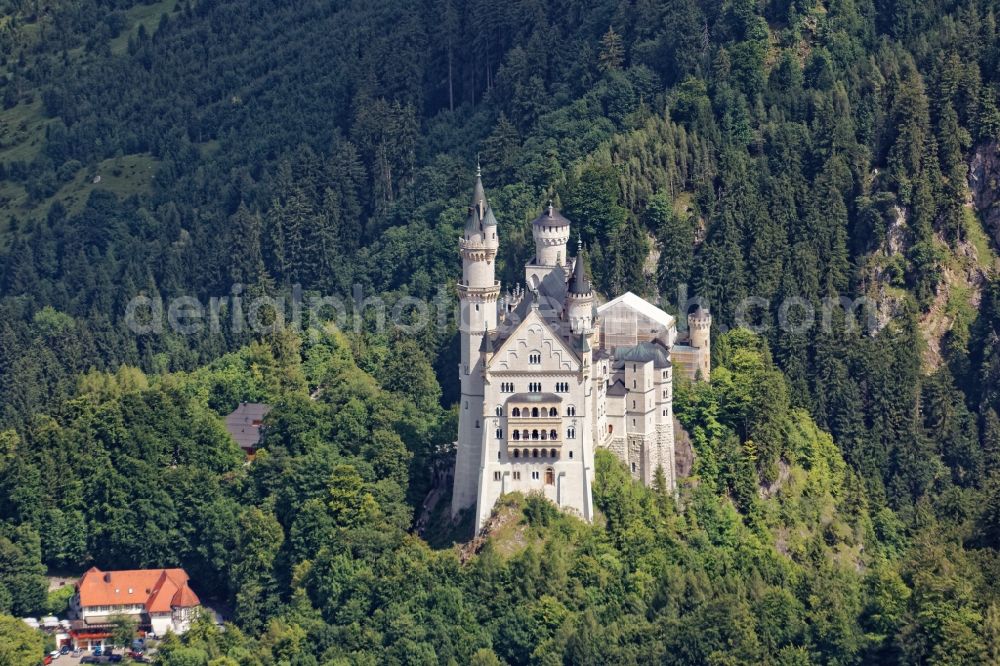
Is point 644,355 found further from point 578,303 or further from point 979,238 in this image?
point 979,238

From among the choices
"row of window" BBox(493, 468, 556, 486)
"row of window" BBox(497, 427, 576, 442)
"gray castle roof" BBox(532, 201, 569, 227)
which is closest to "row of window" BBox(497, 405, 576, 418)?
"row of window" BBox(497, 427, 576, 442)

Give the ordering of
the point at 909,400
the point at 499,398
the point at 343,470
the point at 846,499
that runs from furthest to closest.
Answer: the point at 909,400
the point at 846,499
the point at 343,470
the point at 499,398

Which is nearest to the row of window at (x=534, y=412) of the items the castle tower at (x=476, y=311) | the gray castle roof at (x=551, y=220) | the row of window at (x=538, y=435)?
the row of window at (x=538, y=435)

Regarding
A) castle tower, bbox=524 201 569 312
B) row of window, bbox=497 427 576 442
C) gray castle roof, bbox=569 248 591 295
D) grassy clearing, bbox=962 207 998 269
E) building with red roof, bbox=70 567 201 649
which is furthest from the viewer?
grassy clearing, bbox=962 207 998 269

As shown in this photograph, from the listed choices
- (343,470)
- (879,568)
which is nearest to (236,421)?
(343,470)

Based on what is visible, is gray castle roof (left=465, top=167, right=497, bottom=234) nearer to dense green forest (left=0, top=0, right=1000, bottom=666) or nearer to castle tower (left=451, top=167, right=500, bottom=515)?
castle tower (left=451, top=167, right=500, bottom=515)

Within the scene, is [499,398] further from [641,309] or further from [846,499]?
[846,499]

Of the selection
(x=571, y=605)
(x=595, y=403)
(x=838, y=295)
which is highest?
(x=838, y=295)

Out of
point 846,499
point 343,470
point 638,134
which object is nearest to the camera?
point 343,470
